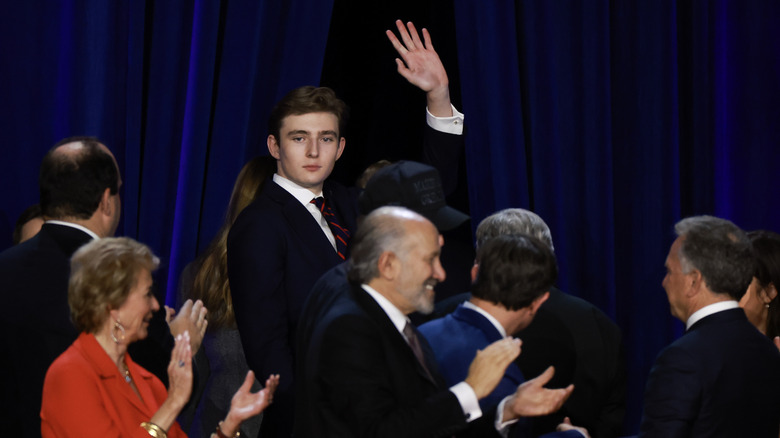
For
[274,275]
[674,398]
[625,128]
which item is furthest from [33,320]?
[625,128]

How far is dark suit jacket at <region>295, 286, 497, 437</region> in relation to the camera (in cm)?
203

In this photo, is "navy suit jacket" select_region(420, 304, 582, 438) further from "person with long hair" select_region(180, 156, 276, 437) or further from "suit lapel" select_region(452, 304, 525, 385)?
"person with long hair" select_region(180, 156, 276, 437)

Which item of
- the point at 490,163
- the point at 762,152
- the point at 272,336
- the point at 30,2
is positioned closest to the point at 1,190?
the point at 30,2

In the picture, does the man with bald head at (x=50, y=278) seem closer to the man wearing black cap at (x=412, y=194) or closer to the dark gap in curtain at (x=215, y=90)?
the man wearing black cap at (x=412, y=194)

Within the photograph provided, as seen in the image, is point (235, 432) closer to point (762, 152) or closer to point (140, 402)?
point (140, 402)

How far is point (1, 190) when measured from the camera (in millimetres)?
3527

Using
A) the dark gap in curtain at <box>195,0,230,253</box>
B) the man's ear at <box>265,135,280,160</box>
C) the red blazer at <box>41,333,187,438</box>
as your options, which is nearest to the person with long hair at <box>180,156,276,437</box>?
the man's ear at <box>265,135,280,160</box>

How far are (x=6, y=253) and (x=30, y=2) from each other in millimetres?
1364

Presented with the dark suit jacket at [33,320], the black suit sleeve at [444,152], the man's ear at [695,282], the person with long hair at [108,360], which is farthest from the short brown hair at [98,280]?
the man's ear at [695,282]

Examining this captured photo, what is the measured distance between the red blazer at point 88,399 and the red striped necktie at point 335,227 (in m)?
0.90

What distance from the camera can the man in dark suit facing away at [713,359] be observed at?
2.44m

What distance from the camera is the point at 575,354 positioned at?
2975 millimetres

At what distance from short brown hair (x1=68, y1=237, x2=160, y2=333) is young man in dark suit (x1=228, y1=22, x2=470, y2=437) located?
0.55 m

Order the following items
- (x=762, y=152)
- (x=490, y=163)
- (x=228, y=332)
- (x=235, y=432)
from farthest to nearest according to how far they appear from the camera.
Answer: (x=762, y=152) → (x=490, y=163) → (x=228, y=332) → (x=235, y=432)
